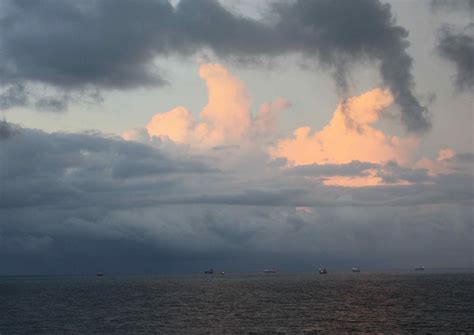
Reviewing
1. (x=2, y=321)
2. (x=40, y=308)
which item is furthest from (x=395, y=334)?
(x=40, y=308)

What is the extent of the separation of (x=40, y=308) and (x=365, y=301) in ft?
348

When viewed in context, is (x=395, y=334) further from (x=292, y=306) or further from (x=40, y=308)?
(x=40, y=308)

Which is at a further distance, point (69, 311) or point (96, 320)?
point (69, 311)

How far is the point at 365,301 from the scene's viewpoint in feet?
649

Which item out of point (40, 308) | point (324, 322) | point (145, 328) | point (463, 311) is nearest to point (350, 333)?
point (324, 322)

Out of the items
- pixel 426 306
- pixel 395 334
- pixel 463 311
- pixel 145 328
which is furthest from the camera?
pixel 426 306

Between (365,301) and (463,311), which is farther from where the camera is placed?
(365,301)

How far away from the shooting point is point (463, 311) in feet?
523

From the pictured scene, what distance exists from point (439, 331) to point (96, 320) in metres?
81.4

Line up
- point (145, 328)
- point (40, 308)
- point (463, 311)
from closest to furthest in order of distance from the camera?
point (145, 328) → point (463, 311) → point (40, 308)

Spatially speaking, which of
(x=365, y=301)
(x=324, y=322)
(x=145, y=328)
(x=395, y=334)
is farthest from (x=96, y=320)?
(x=365, y=301)

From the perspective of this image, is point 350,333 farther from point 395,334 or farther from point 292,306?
point 292,306

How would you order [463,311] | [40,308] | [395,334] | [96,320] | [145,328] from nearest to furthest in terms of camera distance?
[395,334]
[145,328]
[96,320]
[463,311]
[40,308]

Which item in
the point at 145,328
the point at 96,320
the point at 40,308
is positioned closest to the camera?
the point at 145,328
